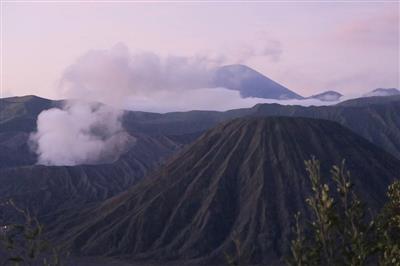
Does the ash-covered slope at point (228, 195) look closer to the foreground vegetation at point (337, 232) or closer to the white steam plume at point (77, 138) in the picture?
the foreground vegetation at point (337, 232)

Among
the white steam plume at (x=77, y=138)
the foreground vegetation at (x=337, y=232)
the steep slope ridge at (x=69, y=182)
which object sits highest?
the foreground vegetation at (x=337, y=232)

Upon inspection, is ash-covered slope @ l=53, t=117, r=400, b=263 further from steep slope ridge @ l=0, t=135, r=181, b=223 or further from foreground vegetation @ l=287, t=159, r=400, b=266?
foreground vegetation @ l=287, t=159, r=400, b=266

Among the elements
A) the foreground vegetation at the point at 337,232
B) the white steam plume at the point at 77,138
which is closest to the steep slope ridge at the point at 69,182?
the white steam plume at the point at 77,138

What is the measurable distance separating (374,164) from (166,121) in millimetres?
93235

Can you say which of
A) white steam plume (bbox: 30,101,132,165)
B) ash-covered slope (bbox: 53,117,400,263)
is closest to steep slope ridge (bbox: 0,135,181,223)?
white steam plume (bbox: 30,101,132,165)

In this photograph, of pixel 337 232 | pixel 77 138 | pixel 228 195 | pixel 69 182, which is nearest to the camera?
pixel 337 232

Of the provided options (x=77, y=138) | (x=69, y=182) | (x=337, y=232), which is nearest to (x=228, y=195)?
(x=69, y=182)

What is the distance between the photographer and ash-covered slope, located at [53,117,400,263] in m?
58.7

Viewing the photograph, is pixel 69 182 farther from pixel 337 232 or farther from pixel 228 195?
pixel 337 232

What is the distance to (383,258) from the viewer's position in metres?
9.38

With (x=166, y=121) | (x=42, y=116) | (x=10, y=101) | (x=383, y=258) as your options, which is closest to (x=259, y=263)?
(x=383, y=258)

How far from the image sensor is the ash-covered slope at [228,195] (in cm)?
5872

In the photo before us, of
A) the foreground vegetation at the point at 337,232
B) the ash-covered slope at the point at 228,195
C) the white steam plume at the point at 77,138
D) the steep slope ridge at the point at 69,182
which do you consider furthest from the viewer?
the white steam plume at the point at 77,138

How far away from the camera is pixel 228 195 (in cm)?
6575
